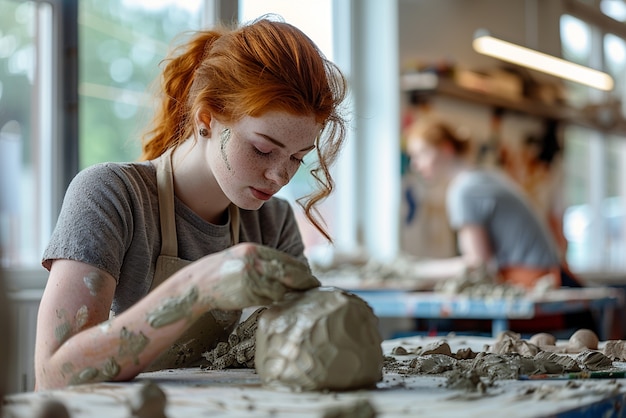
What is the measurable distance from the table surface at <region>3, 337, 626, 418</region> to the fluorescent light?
367cm

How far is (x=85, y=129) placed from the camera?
3.88m

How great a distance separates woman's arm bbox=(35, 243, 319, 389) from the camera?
1332 mm

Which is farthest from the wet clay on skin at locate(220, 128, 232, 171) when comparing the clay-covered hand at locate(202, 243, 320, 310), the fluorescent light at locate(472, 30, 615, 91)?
the fluorescent light at locate(472, 30, 615, 91)

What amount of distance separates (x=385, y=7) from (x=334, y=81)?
13.3ft

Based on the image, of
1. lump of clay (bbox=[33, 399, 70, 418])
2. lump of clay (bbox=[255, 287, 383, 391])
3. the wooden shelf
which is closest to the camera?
lump of clay (bbox=[33, 399, 70, 418])

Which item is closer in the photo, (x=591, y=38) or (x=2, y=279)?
(x=2, y=279)

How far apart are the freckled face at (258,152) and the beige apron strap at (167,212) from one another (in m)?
0.12

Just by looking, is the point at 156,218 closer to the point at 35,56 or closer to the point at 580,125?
the point at 35,56

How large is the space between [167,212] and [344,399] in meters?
0.76

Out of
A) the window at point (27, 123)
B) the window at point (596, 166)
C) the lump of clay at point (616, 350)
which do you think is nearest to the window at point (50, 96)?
the window at point (27, 123)

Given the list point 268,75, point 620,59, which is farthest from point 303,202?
point 620,59

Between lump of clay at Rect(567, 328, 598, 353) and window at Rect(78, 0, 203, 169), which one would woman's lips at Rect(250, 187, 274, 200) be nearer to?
lump of clay at Rect(567, 328, 598, 353)

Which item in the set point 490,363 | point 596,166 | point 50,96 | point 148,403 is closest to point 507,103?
point 596,166

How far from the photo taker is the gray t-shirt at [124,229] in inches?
61.4
